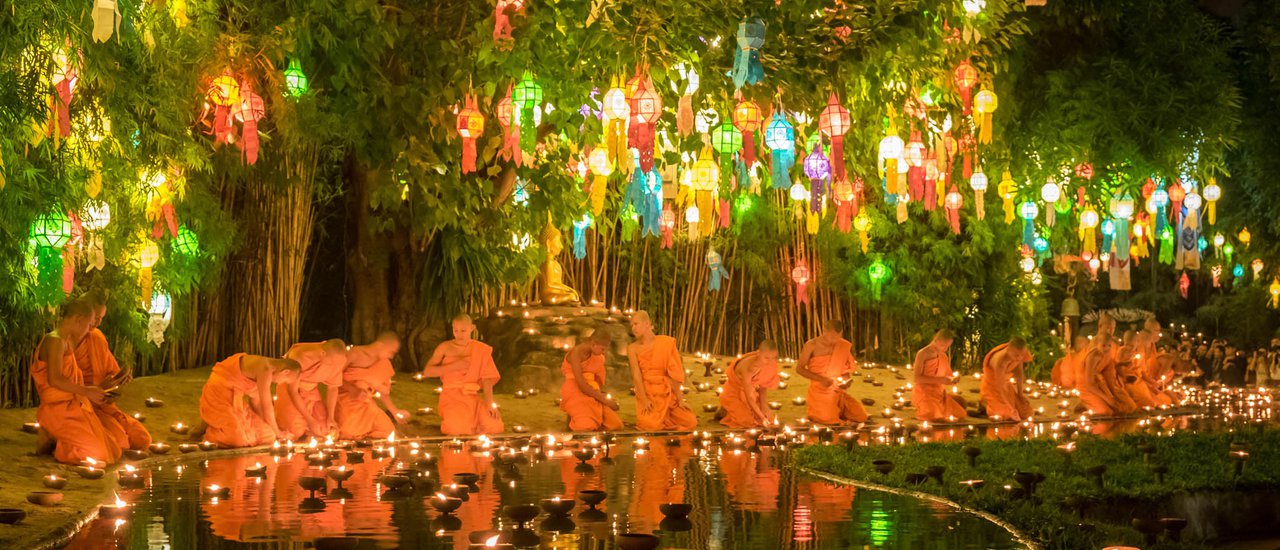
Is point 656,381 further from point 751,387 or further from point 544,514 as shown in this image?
point 544,514

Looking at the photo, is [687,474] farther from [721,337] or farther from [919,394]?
[721,337]

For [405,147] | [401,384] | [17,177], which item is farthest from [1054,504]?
[401,384]

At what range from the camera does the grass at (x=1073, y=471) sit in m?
5.61

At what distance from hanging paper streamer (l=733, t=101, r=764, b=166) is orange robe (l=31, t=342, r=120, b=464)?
14.1 feet

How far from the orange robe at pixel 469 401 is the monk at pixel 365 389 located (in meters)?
0.50

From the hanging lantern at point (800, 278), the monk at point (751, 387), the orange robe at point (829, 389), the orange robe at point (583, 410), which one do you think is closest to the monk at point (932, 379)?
the orange robe at point (829, 389)

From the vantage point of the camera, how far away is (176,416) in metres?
10.8

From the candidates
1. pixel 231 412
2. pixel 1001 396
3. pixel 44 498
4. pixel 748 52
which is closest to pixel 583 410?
pixel 231 412

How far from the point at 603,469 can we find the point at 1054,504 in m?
2.77

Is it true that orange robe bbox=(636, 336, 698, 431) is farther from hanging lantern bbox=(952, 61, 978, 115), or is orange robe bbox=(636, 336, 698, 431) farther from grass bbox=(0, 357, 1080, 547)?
hanging lantern bbox=(952, 61, 978, 115)

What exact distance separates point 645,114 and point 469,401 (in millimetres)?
2999

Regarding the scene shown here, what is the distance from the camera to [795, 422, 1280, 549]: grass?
561 centimetres

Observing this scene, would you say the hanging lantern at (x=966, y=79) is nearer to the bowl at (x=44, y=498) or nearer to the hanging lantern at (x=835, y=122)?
the hanging lantern at (x=835, y=122)

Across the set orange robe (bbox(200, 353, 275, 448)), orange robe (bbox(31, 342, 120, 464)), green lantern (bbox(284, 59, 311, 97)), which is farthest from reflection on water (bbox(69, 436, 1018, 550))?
green lantern (bbox(284, 59, 311, 97))
